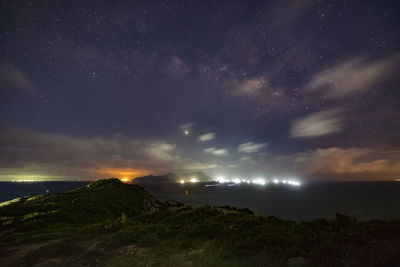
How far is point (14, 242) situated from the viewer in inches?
813

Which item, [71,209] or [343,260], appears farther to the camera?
[71,209]

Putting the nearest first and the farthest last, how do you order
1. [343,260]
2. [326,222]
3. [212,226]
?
[343,260] → [326,222] → [212,226]

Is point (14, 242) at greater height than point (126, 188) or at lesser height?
lesser

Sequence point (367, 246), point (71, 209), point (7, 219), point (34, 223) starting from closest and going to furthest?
point (367, 246), point (34, 223), point (7, 219), point (71, 209)

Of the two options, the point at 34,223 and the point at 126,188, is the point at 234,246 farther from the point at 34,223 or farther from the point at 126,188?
the point at 126,188

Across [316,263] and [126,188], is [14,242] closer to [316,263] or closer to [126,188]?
[316,263]

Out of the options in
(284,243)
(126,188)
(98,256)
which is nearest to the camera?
(284,243)

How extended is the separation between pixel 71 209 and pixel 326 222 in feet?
119

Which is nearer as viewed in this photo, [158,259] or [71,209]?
[158,259]

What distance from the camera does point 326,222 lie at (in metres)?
16.2

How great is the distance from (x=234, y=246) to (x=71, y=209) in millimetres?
31928

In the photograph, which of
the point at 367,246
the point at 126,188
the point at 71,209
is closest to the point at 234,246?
the point at 367,246

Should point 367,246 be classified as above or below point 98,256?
above

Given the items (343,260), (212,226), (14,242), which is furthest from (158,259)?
(14,242)
